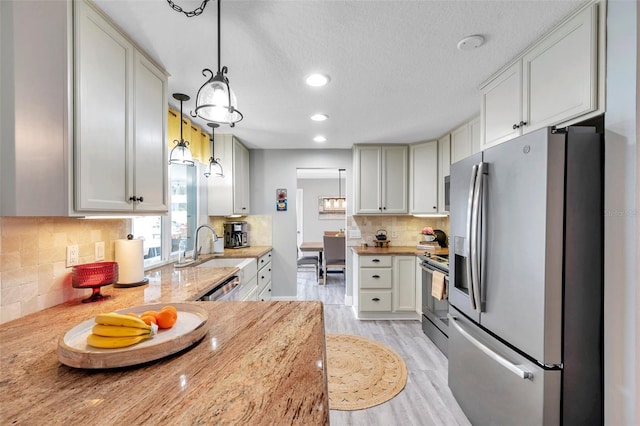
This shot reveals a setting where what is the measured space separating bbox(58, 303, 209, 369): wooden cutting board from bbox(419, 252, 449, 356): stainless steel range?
2.20 m

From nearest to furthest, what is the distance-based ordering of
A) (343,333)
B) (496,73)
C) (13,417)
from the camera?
1. (13,417)
2. (496,73)
3. (343,333)

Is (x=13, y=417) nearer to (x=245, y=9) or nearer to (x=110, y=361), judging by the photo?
(x=110, y=361)

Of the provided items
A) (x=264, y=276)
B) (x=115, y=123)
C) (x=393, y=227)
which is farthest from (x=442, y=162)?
(x=115, y=123)

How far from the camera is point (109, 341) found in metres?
0.80

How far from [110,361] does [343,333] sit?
266 cm

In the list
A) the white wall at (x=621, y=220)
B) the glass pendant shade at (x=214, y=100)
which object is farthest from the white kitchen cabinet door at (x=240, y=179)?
the white wall at (x=621, y=220)

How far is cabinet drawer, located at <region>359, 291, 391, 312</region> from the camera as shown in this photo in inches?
134

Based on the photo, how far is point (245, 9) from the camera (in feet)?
4.13

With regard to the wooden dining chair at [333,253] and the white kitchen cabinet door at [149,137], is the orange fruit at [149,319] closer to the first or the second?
the white kitchen cabinet door at [149,137]

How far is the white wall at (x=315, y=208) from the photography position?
7.43 m

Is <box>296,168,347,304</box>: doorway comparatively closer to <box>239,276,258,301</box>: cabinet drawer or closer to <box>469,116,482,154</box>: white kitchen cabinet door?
<box>239,276,258,301</box>: cabinet drawer

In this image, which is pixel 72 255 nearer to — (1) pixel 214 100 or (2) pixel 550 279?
(1) pixel 214 100

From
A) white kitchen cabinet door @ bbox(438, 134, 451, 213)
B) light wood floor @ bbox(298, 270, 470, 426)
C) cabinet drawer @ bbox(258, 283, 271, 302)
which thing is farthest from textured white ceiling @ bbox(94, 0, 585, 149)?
light wood floor @ bbox(298, 270, 470, 426)

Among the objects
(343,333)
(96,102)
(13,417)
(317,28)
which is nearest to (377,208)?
(343,333)
